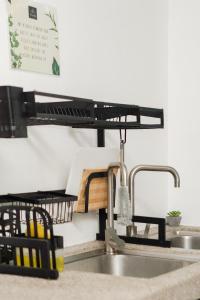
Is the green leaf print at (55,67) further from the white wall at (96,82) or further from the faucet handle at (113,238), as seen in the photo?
the faucet handle at (113,238)

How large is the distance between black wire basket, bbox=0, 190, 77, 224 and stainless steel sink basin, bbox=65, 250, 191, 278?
0.65 feet

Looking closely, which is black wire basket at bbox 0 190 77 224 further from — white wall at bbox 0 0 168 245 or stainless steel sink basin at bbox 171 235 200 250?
stainless steel sink basin at bbox 171 235 200 250

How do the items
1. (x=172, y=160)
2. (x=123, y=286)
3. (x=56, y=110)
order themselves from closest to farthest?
(x=123, y=286)
(x=56, y=110)
(x=172, y=160)

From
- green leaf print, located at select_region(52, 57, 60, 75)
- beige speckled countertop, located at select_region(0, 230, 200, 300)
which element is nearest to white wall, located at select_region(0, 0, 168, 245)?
green leaf print, located at select_region(52, 57, 60, 75)

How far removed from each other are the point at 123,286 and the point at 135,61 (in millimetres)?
1453

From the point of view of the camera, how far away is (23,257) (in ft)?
5.01

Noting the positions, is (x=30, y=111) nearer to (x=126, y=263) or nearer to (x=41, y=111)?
(x=41, y=111)

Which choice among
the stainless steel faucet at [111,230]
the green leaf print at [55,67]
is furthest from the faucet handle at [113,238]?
the green leaf print at [55,67]

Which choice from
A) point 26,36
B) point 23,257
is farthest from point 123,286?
point 26,36

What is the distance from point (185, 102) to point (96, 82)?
654 millimetres

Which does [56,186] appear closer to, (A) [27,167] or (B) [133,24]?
(A) [27,167]

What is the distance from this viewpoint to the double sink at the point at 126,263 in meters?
1.99

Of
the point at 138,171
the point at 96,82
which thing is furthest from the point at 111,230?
the point at 96,82

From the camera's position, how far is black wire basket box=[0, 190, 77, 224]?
174 centimetres
